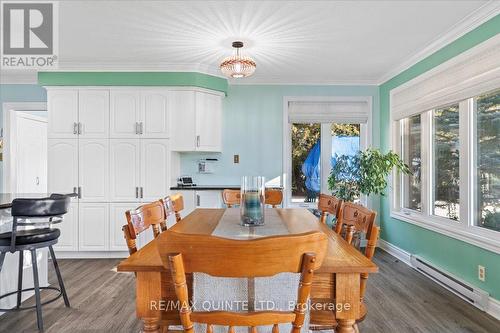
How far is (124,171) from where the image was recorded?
4117 millimetres

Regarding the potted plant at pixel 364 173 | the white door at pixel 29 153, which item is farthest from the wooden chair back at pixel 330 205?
the white door at pixel 29 153

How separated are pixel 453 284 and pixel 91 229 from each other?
13.4 ft

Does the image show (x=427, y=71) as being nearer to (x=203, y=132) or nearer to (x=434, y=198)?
(x=434, y=198)

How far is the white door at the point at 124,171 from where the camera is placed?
13.5 ft

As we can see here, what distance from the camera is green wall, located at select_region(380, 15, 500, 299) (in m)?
2.62

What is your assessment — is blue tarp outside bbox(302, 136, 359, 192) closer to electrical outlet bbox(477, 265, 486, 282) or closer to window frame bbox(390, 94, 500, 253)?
window frame bbox(390, 94, 500, 253)

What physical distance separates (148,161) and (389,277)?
3143mm

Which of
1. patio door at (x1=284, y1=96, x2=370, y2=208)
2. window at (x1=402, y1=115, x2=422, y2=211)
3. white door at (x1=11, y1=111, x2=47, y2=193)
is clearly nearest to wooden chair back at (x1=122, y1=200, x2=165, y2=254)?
patio door at (x1=284, y1=96, x2=370, y2=208)

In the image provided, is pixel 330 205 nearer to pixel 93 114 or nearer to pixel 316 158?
pixel 316 158

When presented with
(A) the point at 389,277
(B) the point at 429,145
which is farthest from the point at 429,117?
(A) the point at 389,277

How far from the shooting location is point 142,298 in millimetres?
1200

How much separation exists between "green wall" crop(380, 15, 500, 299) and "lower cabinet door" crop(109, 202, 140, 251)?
134 inches

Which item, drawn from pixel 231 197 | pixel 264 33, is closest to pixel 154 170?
pixel 231 197

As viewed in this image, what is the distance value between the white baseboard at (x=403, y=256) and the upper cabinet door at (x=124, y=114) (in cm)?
367
